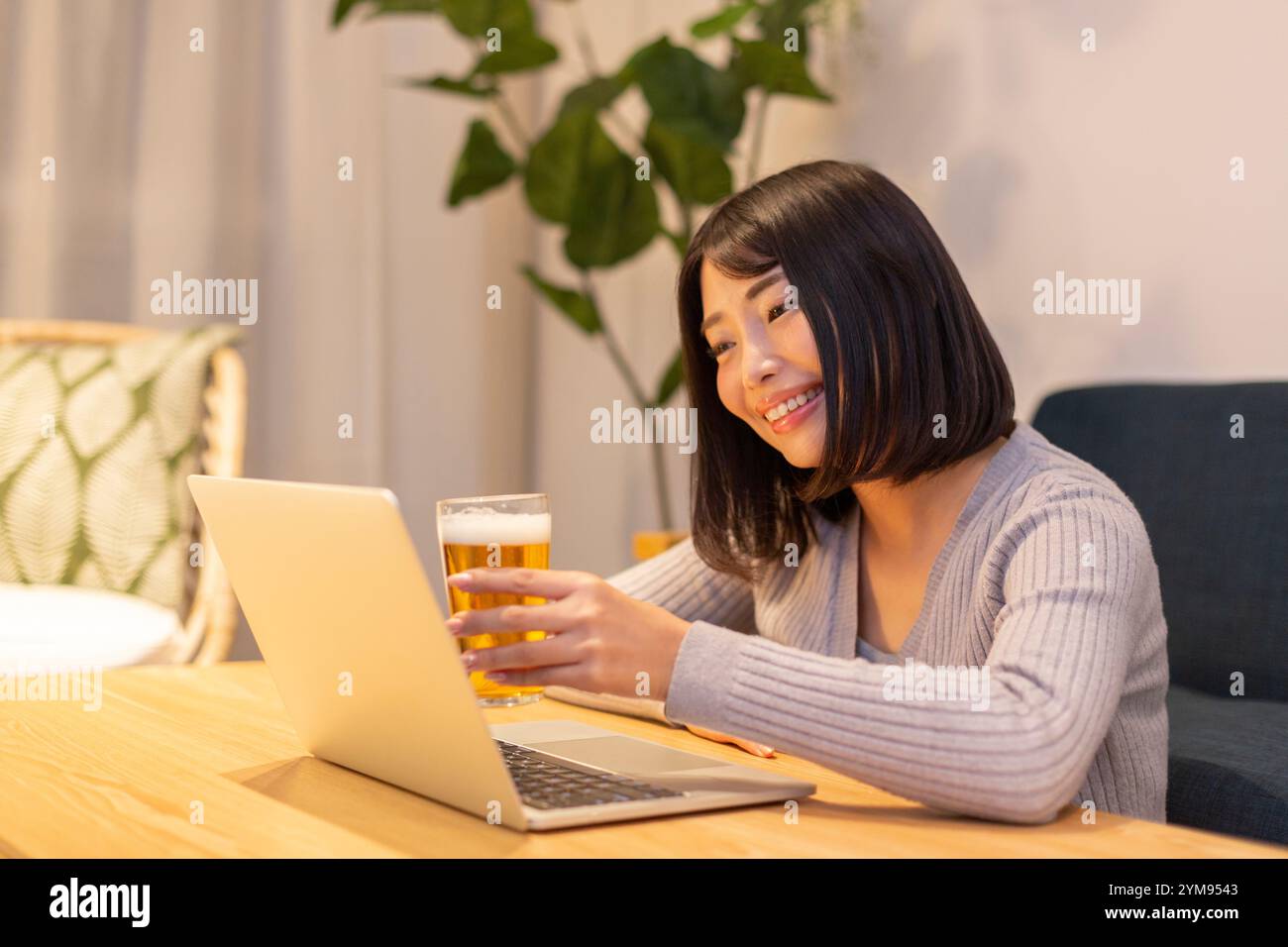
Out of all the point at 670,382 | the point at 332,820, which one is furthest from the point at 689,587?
the point at 670,382

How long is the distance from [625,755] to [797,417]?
0.38 m

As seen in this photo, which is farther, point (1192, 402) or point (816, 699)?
point (1192, 402)

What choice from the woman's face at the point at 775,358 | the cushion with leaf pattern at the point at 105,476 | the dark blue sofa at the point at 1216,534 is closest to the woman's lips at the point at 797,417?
the woman's face at the point at 775,358

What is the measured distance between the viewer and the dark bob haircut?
118 centimetres

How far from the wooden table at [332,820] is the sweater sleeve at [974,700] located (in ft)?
0.09

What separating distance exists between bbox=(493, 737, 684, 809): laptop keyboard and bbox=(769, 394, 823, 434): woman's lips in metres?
0.42

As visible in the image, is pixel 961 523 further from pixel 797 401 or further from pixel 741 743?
pixel 741 743

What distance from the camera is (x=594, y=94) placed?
8.25ft

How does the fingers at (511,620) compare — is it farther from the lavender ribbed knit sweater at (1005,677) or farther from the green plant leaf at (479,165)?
the green plant leaf at (479,165)

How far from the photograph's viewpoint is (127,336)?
2377mm

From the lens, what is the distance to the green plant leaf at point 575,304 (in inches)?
102

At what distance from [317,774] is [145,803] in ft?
0.41

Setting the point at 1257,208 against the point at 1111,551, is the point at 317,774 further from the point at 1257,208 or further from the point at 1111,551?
the point at 1257,208
